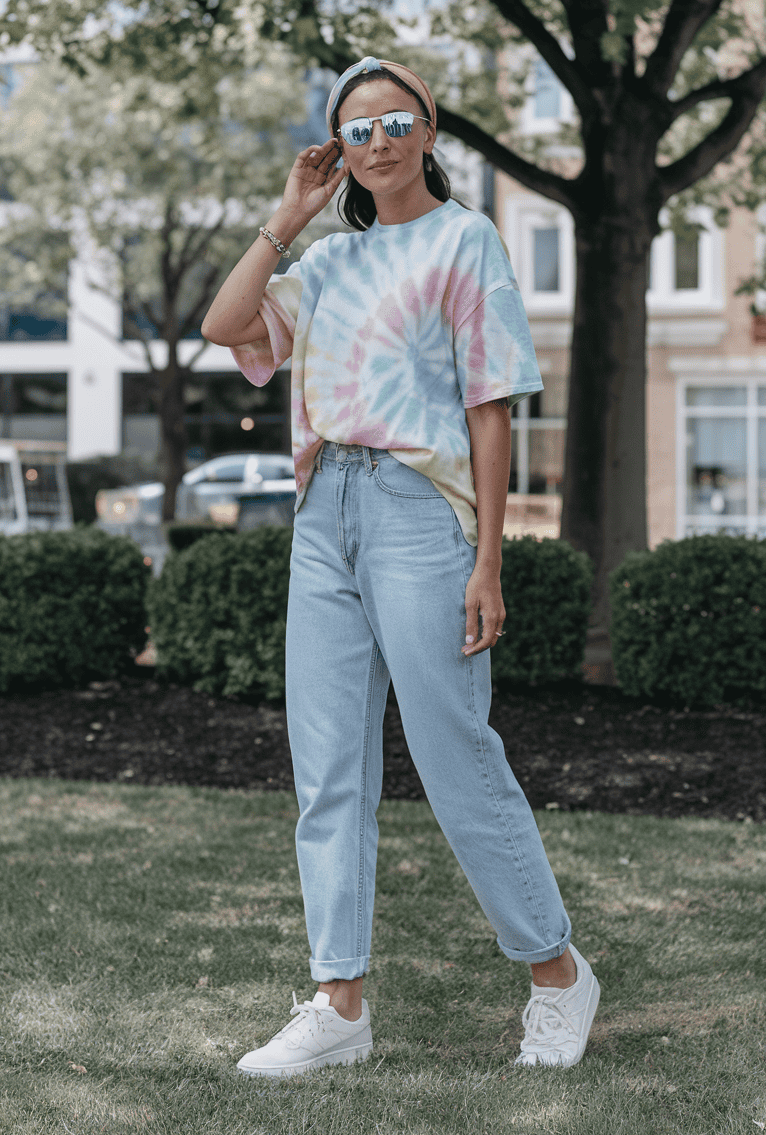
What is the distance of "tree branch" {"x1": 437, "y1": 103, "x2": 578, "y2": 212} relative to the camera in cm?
811

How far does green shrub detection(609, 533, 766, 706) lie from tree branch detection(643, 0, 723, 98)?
130 inches

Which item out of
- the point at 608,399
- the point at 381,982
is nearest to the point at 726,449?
the point at 608,399

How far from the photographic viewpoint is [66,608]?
23.4ft

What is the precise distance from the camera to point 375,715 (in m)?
2.64

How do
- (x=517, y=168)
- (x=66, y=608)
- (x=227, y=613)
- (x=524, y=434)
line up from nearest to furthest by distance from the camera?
(x=227, y=613), (x=66, y=608), (x=517, y=168), (x=524, y=434)

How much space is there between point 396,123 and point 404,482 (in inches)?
28.7

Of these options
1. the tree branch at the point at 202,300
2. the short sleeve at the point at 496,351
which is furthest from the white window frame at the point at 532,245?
the short sleeve at the point at 496,351

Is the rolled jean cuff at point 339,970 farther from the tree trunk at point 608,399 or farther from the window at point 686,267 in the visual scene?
the window at point 686,267

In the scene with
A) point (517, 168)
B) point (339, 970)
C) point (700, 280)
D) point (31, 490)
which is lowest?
point (339, 970)

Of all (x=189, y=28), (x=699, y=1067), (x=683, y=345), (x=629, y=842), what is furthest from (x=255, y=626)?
(x=683, y=345)

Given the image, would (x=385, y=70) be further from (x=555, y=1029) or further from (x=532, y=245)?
(x=532, y=245)

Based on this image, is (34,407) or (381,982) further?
(34,407)

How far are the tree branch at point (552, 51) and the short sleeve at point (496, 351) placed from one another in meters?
5.86

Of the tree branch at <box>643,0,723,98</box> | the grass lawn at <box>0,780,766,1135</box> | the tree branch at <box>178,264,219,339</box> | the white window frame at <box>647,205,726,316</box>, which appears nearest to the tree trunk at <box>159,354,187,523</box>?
the tree branch at <box>178,264,219,339</box>
